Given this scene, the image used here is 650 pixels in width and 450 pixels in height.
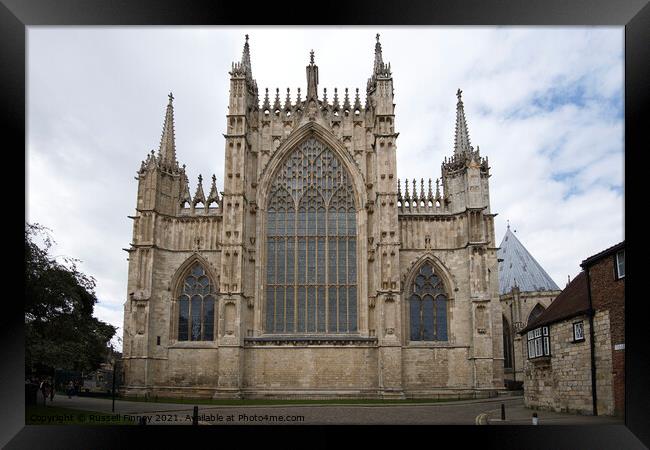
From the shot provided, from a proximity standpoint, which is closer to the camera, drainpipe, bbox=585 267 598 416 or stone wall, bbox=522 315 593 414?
drainpipe, bbox=585 267 598 416

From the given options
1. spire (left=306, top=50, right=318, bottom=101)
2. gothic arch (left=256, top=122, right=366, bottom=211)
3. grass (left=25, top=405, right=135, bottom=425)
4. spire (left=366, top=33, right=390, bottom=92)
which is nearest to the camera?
grass (left=25, top=405, right=135, bottom=425)

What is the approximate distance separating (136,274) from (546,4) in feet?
88.5

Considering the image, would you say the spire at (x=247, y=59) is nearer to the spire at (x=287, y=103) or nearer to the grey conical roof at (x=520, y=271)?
the spire at (x=287, y=103)

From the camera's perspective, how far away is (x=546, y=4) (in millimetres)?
11648

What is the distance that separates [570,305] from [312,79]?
70.7ft

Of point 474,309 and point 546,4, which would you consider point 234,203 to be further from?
point 546,4

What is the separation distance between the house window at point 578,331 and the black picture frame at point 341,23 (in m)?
9.04

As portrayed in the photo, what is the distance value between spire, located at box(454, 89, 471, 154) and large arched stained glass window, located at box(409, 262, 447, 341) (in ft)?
24.7

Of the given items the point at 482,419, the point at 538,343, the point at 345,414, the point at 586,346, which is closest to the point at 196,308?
the point at 345,414

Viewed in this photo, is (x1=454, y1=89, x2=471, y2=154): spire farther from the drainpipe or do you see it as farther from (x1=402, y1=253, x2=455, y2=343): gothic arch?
the drainpipe

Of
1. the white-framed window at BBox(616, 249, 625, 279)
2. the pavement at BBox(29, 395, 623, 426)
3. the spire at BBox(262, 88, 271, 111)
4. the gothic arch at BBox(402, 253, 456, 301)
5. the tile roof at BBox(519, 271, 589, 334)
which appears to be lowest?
the pavement at BBox(29, 395, 623, 426)

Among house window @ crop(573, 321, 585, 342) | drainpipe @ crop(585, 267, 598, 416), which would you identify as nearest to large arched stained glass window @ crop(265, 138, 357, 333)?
house window @ crop(573, 321, 585, 342)

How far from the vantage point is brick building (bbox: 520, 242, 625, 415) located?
18.7 metres
